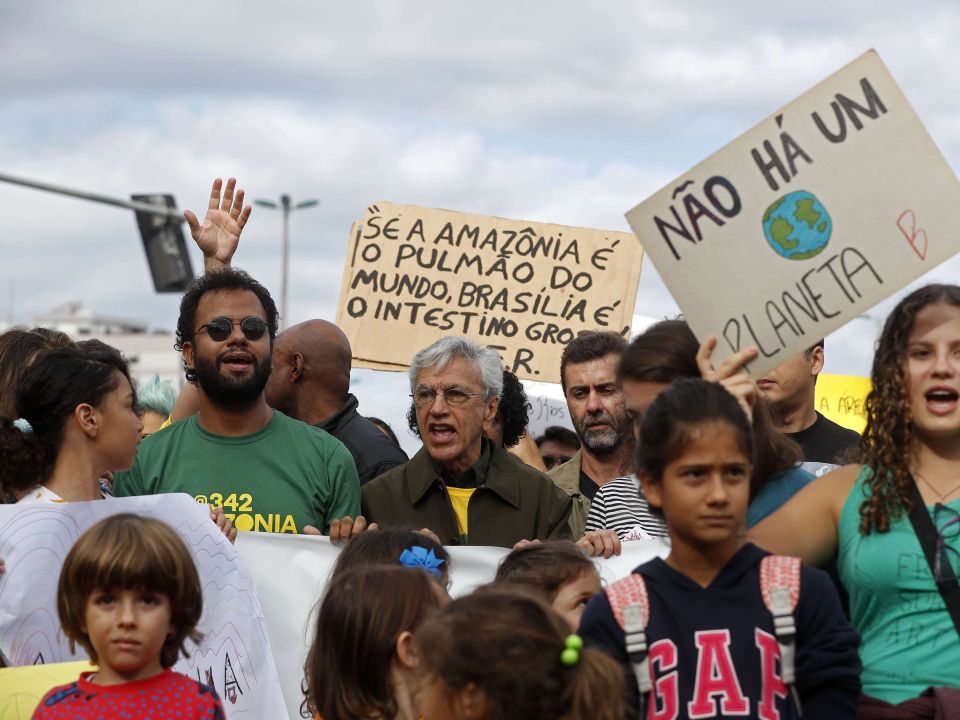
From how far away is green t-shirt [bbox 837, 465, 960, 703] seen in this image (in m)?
3.38

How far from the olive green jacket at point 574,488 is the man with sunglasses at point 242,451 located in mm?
916

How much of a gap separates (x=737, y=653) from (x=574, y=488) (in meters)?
3.32

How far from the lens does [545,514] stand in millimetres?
5652

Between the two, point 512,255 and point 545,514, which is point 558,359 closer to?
point 512,255

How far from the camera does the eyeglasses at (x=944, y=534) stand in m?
3.40

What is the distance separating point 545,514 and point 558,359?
8.35 feet

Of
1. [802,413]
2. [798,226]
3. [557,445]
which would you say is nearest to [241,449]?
[802,413]

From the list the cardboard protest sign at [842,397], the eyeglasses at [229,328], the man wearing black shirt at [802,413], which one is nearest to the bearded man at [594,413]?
the man wearing black shirt at [802,413]

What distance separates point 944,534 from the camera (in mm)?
3471

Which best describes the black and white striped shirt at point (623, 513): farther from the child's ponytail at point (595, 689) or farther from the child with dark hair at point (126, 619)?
the child's ponytail at point (595, 689)

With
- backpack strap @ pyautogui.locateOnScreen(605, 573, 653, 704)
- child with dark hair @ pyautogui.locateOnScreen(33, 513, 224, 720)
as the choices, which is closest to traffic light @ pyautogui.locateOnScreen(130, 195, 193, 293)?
child with dark hair @ pyautogui.locateOnScreen(33, 513, 224, 720)

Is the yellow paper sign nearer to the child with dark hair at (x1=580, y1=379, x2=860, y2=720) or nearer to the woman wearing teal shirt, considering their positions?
the child with dark hair at (x1=580, y1=379, x2=860, y2=720)

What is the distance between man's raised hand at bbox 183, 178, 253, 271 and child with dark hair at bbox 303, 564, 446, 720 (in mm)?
2805

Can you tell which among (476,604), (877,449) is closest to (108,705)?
(476,604)
